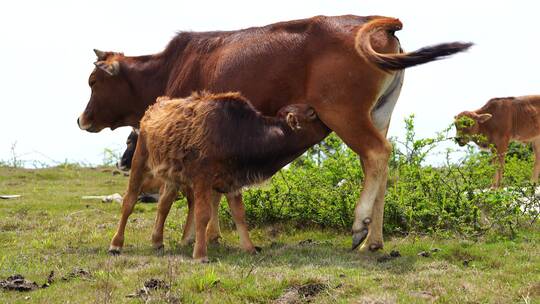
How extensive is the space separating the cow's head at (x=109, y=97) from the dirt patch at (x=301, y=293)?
4.78 meters

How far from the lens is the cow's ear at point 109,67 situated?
9242 millimetres

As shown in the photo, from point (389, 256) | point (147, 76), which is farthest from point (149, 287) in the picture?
point (147, 76)

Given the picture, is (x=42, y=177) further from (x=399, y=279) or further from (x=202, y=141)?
(x=399, y=279)

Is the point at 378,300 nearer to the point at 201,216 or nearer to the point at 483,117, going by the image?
the point at 201,216

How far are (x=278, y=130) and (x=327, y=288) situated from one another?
6.58 ft

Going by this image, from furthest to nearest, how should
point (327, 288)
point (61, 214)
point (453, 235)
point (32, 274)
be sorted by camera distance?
point (61, 214) < point (453, 235) < point (32, 274) < point (327, 288)

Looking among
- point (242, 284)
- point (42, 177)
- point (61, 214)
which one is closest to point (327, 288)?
point (242, 284)

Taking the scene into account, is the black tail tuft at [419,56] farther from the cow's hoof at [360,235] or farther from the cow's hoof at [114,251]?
the cow's hoof at [114,251]

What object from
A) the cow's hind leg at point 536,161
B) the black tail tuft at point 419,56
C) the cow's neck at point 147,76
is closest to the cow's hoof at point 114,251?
the cow's neck at point 147,76

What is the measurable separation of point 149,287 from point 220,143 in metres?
1.87

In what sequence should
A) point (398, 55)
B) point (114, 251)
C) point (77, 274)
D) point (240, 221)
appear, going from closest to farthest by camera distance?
point (77, 274) < point (398, 55) < point (240, 221) < point (114, 251)

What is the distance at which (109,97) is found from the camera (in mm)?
9500

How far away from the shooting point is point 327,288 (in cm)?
561

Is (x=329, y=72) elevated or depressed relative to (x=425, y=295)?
elevated
